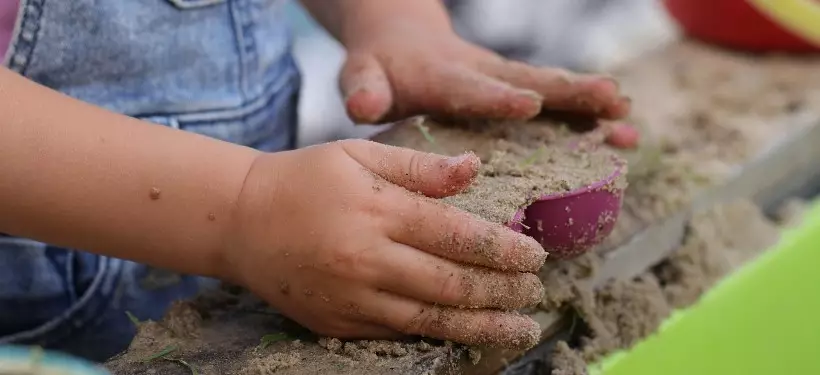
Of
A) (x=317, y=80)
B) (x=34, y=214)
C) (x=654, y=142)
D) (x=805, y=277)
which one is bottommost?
(x=317, y=80)

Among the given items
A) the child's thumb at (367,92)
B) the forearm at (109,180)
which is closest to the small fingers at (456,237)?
the forearm at (109,180)

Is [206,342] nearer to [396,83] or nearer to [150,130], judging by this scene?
[150,130]

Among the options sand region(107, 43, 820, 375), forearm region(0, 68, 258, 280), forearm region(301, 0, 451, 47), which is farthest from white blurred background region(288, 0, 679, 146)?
forearm region(0, 68, 258, 280)

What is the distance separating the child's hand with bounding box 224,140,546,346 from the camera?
0.56 m

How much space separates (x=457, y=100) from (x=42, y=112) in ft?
1.14

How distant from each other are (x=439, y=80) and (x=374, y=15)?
0.15 meters

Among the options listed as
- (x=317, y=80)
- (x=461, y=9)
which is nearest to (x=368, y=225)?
(x=317, y=80)

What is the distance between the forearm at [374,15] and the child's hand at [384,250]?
33 centimetres

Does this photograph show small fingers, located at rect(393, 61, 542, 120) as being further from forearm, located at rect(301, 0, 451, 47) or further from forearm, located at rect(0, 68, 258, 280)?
forearm, located at rect(0, 68, 258, 280)

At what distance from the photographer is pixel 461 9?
2.18 m

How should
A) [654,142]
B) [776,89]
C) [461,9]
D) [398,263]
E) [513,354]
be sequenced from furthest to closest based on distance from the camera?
[461,9] → [776,89] → [654,142] → [513,354] → [398,263]

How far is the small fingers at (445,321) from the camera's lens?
0.57 m

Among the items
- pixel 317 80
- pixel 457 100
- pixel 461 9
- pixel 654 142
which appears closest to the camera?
pixel 457 100

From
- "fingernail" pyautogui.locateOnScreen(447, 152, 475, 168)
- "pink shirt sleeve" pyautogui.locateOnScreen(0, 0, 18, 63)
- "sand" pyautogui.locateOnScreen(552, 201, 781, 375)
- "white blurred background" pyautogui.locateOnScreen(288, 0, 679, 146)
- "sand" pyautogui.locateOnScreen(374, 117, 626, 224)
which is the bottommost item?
"white blurred background" pyautogui.locateOnScreen(288, 0, 679, 146)
